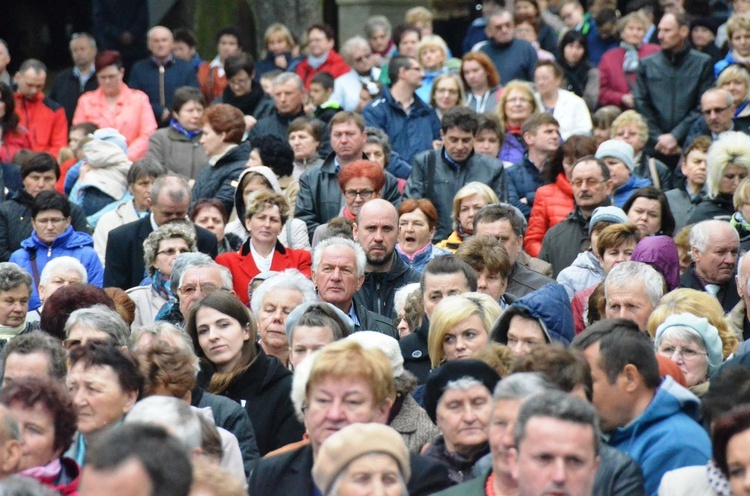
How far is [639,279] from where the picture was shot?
784 centimetres

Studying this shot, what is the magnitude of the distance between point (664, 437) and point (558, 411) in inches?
37.6

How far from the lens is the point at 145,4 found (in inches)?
699

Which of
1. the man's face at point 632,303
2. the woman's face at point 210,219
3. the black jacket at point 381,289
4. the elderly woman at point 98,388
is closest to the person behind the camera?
the elderly woman at point 98,388

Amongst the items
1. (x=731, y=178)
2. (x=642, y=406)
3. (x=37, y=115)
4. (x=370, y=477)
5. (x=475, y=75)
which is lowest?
(x=37, y=115)

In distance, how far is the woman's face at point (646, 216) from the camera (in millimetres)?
10023

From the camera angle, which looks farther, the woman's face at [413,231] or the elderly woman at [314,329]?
the woman's face at [413,231]

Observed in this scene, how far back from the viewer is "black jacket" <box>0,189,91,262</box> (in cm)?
1140

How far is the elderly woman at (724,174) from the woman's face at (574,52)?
4787mm

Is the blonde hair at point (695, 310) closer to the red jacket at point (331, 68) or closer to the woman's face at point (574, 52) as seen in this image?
the woman's face at point (574, 52)

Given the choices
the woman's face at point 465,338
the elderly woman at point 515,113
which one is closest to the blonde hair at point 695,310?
the woman's face at point 465,338

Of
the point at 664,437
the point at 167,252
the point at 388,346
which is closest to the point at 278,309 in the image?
the point at 388,346

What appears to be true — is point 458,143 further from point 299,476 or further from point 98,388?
point 299,476

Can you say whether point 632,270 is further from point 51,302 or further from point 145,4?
point 145,4

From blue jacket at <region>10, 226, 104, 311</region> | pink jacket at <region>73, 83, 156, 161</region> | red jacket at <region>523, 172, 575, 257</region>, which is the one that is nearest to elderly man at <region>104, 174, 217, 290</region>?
blue jacket at <region>10, 226, 104, 311</region>
